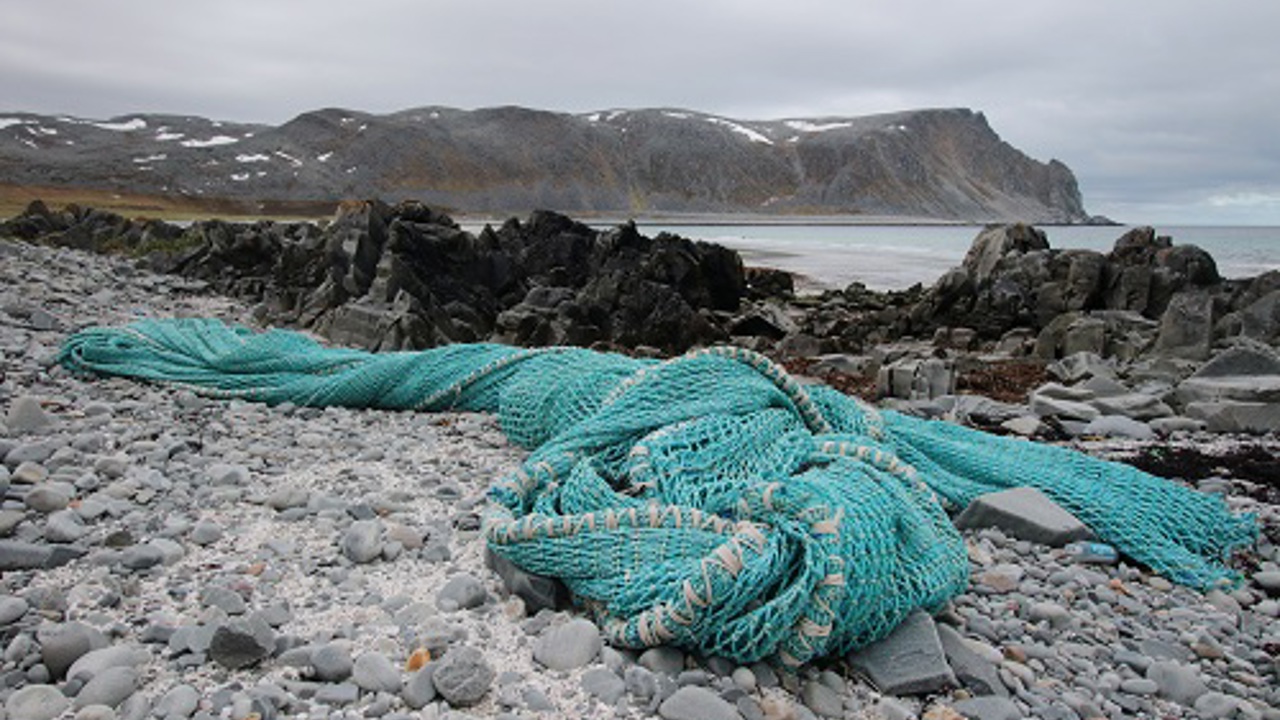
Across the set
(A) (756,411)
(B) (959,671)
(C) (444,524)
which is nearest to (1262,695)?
(B) (959,671)

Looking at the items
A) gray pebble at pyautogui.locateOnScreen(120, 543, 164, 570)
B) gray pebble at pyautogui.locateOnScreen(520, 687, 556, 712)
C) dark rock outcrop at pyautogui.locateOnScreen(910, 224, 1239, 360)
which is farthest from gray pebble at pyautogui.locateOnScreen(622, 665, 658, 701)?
dark rock outcrop at pyautogui.locateOnScreen(910, 224, 1239, 360)

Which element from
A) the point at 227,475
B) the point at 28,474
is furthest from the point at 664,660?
the point at 28,474

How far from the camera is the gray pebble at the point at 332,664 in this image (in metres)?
2.51

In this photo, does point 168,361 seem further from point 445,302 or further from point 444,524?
point 445,302

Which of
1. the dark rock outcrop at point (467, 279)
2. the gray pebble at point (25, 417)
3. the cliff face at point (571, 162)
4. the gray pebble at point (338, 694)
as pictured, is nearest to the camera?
the gray pebble at point (338, 694)

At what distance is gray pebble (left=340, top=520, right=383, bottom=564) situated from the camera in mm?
3320

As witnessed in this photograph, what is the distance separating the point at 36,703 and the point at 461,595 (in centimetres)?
123

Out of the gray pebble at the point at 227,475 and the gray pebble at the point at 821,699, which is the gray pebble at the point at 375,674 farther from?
the gray pebble at the point at 227,475

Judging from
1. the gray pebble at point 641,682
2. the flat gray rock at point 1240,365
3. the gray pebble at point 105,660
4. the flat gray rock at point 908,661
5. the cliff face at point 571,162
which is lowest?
the gray pebble at point 105,660

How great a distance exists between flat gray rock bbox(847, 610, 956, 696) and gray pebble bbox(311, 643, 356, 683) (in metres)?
1.57

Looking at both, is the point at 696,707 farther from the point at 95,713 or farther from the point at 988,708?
the point at 95,713

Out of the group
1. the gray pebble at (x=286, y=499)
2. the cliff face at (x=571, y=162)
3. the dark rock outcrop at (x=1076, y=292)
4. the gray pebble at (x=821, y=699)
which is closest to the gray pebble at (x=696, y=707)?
the gray pebble at (x=821, y=699)

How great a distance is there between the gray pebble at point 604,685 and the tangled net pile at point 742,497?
0.15m

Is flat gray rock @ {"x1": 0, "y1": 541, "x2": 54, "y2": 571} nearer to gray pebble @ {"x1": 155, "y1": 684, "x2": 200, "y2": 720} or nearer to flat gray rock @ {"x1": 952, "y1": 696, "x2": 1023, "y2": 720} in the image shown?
gray pebble @ {"x1": 155, "y1": 684, "x2": 200, "y2": 720}
